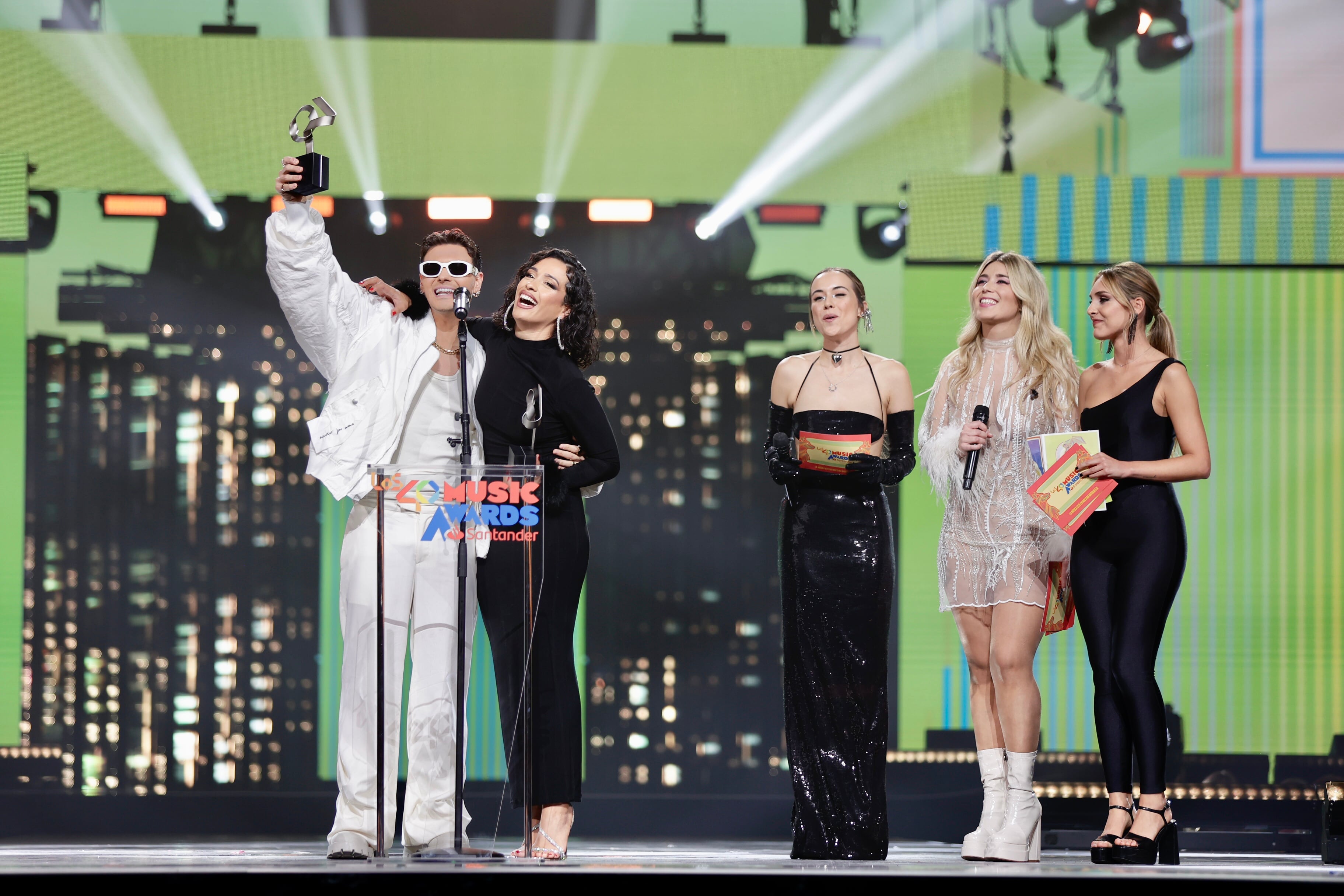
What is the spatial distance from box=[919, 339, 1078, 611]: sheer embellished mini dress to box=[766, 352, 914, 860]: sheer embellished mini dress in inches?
5.5

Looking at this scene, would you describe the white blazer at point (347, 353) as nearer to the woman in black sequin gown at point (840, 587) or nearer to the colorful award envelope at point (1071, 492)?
the woman in black sequin gown at point (840, 587)

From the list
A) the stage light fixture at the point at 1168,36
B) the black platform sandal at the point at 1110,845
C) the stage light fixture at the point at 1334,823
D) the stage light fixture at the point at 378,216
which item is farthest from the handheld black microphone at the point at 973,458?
the stage light fixture at the point at 378,216

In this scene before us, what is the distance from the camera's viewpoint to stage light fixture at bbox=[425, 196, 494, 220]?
5090 millimetres

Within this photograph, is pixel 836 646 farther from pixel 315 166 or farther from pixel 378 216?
pixel 378 216

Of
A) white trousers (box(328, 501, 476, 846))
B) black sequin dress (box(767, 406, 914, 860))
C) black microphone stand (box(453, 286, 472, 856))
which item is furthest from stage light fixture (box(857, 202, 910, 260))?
white trousers (box(328, 501, 476, 846))

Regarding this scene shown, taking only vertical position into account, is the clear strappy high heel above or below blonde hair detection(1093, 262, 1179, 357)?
below

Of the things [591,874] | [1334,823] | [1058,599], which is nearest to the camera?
[591,874]

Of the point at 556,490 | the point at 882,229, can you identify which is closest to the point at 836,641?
the point at 556,490

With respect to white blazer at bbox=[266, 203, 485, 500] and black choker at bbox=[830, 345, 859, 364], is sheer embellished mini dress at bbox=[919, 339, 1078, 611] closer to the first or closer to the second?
black choker at bbox=[830, 345, 859, 364]

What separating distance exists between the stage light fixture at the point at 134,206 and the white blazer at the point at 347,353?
6.43ft

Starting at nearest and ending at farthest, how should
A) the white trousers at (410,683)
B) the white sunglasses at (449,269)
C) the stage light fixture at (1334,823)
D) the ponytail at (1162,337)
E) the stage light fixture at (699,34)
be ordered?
the white trousers at (410,683)
the white sunglasses at (449,269)
the ponytail at (1162,337)
the stage light fixture at (1334,823)
the stage light fixture at (699,34)

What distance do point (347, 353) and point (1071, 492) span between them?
1.89m

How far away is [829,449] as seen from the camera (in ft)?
11.2

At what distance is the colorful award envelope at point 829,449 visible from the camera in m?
3.42
